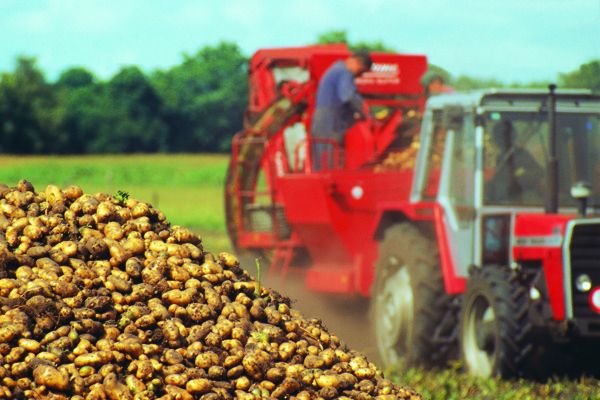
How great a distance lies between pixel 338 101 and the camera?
29.5 feet

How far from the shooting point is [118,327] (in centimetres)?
350

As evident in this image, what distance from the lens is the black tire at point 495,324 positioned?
5387mm

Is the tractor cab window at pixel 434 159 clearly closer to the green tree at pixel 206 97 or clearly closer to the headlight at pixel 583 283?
the headlight at pixel 583 283

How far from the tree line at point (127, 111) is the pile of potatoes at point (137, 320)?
50164 mm

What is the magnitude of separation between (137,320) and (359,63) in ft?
19.7

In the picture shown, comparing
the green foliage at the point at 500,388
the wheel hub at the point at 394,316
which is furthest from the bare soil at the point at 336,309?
the green foliage at the point at 500,388

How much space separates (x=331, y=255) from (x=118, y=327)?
5.02m

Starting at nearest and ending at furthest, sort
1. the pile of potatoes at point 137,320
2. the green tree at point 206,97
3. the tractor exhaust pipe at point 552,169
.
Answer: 1. the pile of potatoes at point 137,320
2. the tractor exhaust pipe at point 552,169
3. the green tree at point 206,97

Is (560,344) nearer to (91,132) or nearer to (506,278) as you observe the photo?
(506,278)

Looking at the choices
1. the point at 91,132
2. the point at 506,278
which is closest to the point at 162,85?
the point at 91,132

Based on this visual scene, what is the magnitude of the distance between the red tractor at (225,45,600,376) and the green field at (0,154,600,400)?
0.76 ft

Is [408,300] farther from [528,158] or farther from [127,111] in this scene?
[127,111]

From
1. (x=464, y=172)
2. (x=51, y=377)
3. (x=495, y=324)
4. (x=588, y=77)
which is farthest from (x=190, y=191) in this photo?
(x=51, y=377)

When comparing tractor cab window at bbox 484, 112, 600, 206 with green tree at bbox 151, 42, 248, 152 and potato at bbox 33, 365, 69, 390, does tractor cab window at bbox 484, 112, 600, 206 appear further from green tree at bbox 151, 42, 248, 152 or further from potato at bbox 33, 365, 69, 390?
green tree at bbox 151, 42, 248, 152
